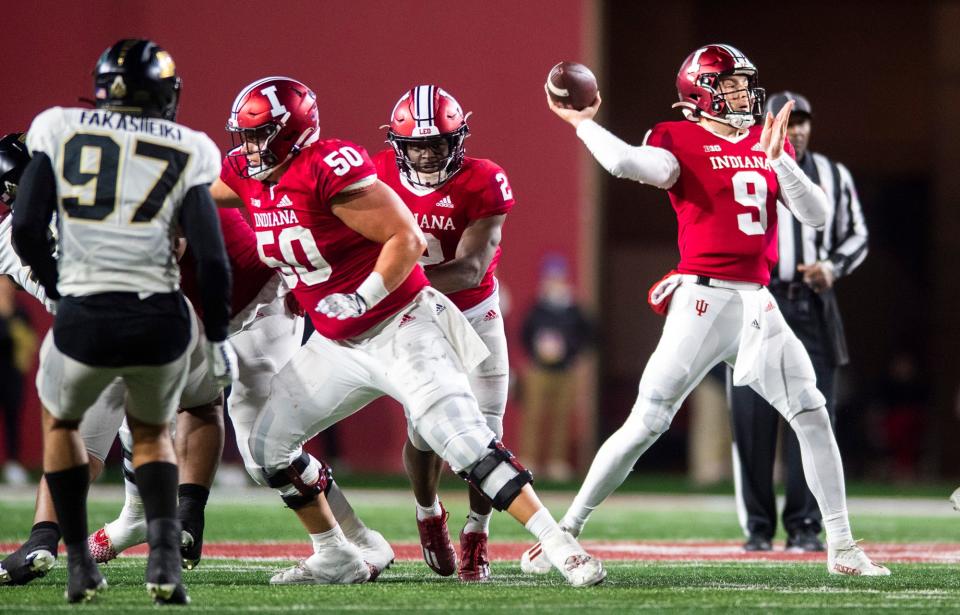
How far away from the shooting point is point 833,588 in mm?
4555

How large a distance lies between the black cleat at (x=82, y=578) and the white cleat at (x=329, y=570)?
2.47ft

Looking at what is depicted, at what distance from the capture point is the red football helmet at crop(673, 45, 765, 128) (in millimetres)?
5148

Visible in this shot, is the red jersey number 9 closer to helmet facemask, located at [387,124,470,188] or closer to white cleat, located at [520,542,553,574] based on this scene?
helmet facemask, located at [387,124,470,188]

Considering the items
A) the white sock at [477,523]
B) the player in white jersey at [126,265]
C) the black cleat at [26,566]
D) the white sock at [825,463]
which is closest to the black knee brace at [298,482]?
the player in white jersey at [126,265]

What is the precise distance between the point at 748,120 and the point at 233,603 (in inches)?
101

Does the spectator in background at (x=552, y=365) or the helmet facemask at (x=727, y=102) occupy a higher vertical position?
the helmet facemask at (x=727, y=102)

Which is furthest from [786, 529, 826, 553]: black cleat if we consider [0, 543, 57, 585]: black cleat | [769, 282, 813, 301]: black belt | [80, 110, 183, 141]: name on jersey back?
[80, 110, 183, 141]: name on jersey back

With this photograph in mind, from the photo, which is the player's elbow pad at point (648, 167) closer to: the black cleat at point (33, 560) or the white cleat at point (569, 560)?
the white cleat at point (569, 560)

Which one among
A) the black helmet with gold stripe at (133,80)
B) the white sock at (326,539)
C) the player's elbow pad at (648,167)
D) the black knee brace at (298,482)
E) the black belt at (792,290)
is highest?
the black helmet with gold stripe at (133,80)

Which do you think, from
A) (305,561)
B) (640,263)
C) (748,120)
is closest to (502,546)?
(305,561)

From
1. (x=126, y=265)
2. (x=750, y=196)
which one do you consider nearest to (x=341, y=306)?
(x=126, y=265)

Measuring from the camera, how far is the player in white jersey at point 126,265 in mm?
3977

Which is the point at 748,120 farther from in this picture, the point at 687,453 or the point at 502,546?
the point at 687,453

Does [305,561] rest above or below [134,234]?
below
